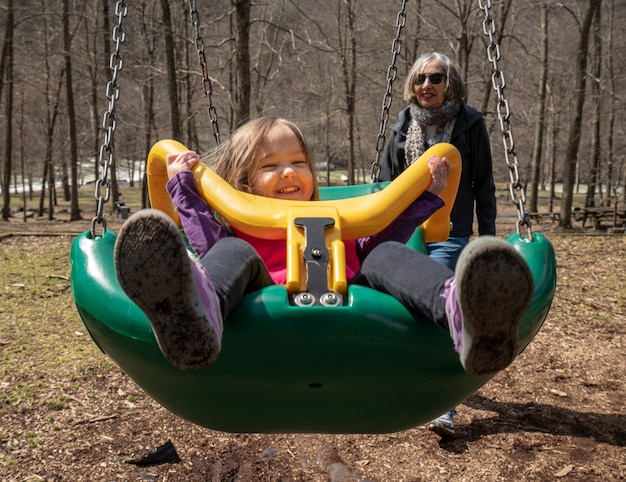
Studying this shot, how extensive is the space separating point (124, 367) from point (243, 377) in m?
0.39

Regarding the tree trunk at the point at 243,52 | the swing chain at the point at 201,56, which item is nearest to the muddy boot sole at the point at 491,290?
the swing chain at the point at 201,56

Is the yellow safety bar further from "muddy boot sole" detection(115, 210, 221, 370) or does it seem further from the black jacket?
the black jacket

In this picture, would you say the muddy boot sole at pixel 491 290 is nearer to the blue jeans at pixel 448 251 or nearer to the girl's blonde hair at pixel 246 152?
the girl's blonde hair at pixel 246 152

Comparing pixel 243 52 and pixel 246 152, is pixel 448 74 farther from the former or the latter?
pixel 243 52

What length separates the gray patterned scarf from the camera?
2947 mm

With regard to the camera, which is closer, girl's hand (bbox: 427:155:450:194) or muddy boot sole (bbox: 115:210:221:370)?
muddy boot sole (bbox: 115:210:221:370)

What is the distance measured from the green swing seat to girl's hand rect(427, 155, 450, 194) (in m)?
0.36

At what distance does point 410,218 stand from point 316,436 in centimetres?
171

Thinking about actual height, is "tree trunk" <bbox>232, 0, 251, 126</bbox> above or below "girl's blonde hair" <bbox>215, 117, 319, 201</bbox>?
above

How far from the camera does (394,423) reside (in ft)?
6.02

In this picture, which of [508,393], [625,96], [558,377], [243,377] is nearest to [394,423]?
[243,377]

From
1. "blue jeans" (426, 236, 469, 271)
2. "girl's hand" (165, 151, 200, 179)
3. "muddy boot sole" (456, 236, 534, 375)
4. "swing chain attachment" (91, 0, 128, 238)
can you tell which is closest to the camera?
"muddy boot sole" (456, 236, 534, 375)

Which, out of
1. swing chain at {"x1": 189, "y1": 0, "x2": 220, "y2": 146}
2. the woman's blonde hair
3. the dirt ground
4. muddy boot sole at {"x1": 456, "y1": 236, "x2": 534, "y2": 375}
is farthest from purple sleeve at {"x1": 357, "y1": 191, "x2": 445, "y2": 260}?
the dirt ground

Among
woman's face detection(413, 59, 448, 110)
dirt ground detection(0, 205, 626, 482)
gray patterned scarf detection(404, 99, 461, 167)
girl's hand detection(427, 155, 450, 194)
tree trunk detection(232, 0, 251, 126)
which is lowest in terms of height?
dirt ground detection(0, 205, 626, 482)
